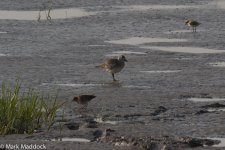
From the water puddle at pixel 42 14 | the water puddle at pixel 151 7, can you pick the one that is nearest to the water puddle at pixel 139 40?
the water puddle at pixel 42 14

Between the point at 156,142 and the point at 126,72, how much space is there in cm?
605

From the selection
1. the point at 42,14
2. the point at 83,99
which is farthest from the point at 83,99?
the point at 42,14

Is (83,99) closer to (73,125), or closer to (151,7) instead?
(73,125)

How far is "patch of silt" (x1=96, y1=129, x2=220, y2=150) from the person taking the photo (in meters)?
9.49

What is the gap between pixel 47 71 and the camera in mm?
15461

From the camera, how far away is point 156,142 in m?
9.66

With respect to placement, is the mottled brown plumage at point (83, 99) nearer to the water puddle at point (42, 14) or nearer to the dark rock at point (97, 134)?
the dark rock at point (97, 134)

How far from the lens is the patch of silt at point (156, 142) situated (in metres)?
9.49

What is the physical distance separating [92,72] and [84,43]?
318cm

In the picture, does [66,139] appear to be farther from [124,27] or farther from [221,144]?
[124,27]

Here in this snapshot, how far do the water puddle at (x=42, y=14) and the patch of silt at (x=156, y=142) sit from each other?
41.0ft

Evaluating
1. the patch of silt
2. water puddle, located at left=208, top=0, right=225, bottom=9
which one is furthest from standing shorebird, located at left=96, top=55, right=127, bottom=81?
water puddle, located at left=208, top=0, right=225, bottom=9

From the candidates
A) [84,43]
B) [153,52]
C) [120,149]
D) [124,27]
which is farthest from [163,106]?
[124,27]

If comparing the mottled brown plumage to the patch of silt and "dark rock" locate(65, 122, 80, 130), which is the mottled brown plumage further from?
the patch of silt
